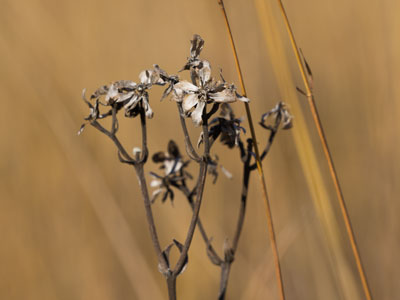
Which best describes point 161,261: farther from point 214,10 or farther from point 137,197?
point 137,197

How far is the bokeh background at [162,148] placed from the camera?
5.95ft

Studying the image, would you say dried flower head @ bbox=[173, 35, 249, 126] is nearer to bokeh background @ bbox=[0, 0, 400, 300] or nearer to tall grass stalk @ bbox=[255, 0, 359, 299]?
tall grass stalk @ bbox=[255, 0, 359, 299]

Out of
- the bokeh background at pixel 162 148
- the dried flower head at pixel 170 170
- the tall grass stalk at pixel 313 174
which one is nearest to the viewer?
the tall grass stalk at pixel 313 174

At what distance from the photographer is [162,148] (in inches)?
94.7

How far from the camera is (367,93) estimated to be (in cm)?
187

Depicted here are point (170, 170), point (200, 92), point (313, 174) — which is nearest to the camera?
point (200, 92)

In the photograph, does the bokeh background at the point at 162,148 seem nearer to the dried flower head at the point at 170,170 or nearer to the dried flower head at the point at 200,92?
the dried flower head at the point at 170,170

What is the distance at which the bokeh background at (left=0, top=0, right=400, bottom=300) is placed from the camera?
1813mm

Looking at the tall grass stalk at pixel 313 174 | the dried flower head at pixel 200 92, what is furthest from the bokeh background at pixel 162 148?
the dried flower head at pixel 200 92

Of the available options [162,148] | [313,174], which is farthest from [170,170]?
[162,148]

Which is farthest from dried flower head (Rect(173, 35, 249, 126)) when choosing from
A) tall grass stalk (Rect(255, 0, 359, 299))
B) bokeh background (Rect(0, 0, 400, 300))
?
bokeh background (Rect(0, 0, 400, 300))

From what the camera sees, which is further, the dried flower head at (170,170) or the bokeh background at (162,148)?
the bokeh background at (162,148)

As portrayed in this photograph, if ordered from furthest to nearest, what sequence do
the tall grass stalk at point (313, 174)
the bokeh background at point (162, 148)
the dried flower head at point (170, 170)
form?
the bokeh background at point (162, 148) → the dried flower head at point (170, 170) → the tall grass stalk at point (313, 174)

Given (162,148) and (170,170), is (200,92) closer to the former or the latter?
(170,170)
